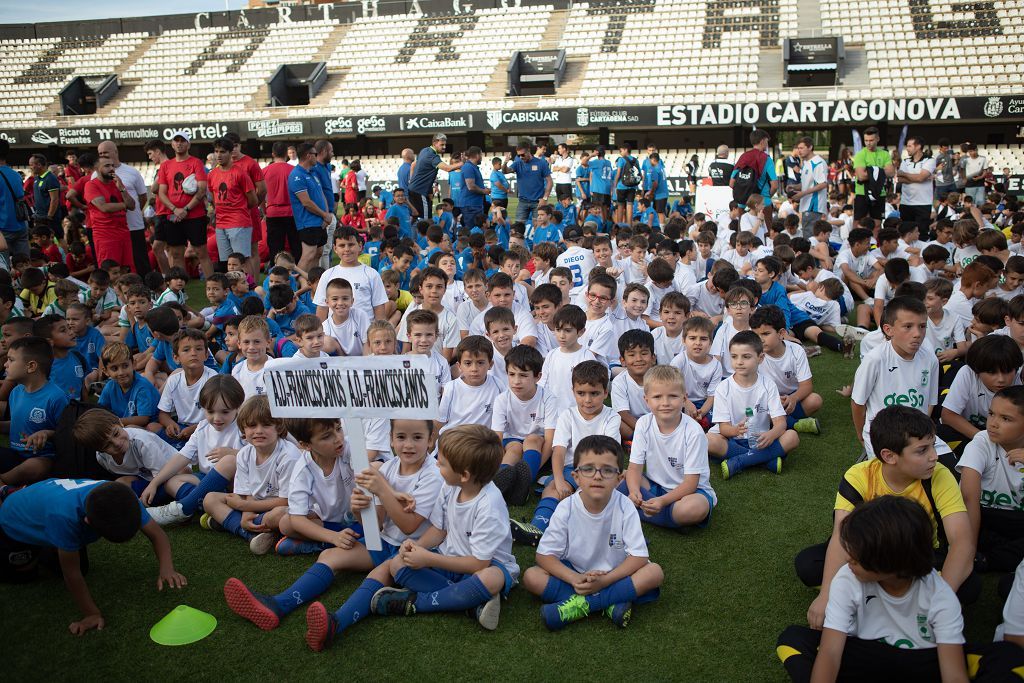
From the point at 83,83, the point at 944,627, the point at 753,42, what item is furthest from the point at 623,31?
the point at 944,627

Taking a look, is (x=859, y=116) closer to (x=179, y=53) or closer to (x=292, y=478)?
(x=292, y=478)

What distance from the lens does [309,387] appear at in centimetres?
328

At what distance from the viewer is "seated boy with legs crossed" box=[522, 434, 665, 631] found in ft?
11.5

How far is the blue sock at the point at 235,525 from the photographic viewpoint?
14.7 ft

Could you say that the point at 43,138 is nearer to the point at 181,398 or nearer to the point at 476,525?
the point at 181,398

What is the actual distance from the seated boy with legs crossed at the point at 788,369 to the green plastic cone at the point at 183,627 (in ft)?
13.7

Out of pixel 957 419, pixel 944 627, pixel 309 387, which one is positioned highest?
pixel 309 387

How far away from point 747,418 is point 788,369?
0.90 m

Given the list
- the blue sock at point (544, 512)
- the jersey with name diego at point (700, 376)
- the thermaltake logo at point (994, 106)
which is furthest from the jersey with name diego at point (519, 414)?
the thermaltake logo at point (994, 106)

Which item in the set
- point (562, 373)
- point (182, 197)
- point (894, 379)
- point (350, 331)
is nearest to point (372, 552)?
point (562, 373)

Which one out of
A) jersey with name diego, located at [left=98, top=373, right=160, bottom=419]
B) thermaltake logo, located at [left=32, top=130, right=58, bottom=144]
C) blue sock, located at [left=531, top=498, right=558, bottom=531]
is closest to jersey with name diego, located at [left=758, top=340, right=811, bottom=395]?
blue sock, located at [left=531, top=498, right=558, bottom=531]

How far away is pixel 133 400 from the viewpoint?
5766 millimetres

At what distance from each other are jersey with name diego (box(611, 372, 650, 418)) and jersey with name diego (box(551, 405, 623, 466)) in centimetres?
75

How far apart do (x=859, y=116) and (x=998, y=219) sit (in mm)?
12927
